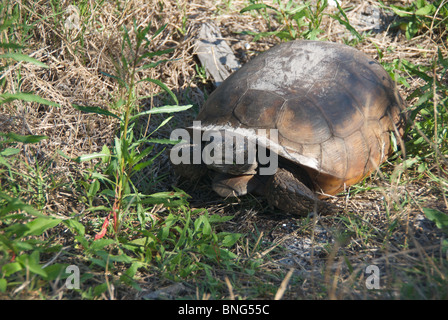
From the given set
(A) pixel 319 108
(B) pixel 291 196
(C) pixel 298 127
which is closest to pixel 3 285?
(B) pixel 291 196

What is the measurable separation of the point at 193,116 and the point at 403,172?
6.54 ft

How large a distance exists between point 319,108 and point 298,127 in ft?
0.78

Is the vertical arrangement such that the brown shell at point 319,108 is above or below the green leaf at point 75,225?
above

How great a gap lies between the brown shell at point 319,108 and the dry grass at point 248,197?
327 mm

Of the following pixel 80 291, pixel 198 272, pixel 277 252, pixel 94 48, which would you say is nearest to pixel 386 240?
pixel 277 252

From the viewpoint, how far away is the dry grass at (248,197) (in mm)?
2445

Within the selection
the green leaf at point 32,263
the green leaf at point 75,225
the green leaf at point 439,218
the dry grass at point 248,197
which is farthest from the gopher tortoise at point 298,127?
the green leaf at point 32,263

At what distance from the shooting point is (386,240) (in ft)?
8.89

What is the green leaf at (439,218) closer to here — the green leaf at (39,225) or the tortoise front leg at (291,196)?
the tortoise front leg at (291,196)

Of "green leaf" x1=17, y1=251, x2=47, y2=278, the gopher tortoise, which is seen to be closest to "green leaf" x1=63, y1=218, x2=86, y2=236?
"green leaf" x1=17, y1=251, x2=47, y2=278

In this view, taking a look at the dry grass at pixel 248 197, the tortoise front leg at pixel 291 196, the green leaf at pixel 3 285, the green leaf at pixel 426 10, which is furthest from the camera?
the green leaf at pixel 426 10
